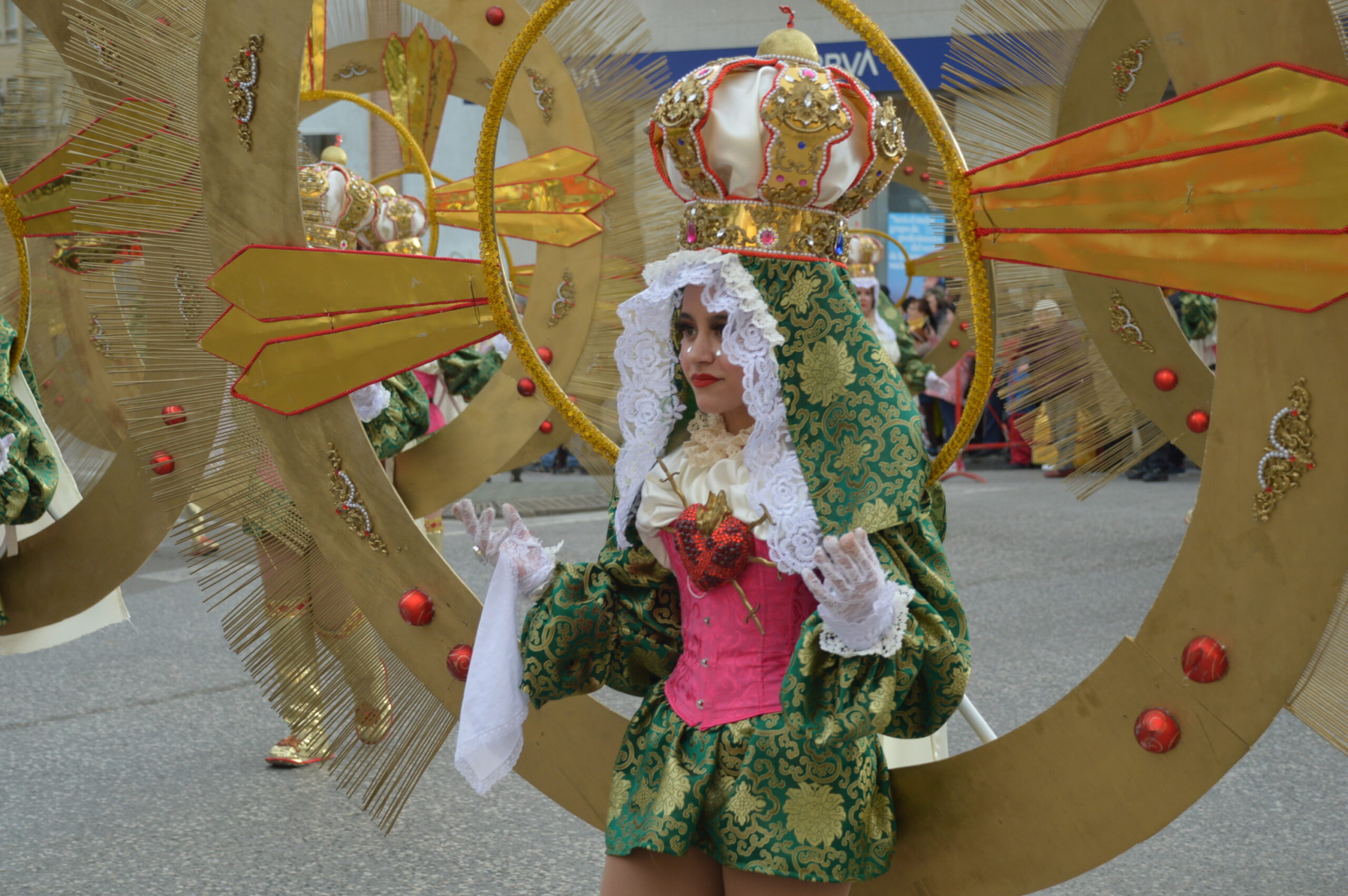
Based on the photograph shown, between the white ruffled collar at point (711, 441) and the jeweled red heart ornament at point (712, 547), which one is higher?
the white ruffled collar at point (711, 441)

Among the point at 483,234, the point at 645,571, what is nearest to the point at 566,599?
the point at 645,571

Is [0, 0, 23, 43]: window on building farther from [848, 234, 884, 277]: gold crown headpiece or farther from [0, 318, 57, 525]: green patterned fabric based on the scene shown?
[848, 234, 884, 277]: gold crown headpiece

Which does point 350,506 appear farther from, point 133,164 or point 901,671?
point 901,671

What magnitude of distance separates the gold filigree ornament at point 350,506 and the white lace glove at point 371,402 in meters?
1.24

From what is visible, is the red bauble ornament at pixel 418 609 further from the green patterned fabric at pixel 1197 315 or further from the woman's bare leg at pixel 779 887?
the green patterned fabric at pixel 1197 315

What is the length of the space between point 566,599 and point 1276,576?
0.86m

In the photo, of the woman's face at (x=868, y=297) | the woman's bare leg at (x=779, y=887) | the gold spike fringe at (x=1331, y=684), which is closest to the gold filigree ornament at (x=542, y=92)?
the woman's bare leg at (x=779, y=887)

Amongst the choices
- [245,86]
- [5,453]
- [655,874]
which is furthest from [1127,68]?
[5,453]

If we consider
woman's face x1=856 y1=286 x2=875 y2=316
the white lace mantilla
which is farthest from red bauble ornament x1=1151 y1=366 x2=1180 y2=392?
woman's face x1=856 y1=286 x2=875 y2=316

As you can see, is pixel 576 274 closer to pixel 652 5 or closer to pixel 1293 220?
pixel 1293 220

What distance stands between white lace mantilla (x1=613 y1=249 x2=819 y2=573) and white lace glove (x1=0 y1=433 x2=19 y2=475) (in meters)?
1.55

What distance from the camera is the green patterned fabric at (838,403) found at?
1.51 metres

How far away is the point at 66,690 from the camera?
4164 mm

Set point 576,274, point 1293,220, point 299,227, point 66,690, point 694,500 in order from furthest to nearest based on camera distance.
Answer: point 66,690 < point 576,274 < point 299,227 < point 694,500 < point 1293,220
